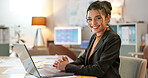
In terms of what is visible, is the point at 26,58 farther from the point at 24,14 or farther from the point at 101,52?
the point at 24,14

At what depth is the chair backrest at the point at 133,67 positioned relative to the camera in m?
1.78

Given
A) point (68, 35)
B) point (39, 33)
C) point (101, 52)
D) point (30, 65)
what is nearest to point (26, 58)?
point (30, 65)

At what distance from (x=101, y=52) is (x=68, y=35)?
4836mm

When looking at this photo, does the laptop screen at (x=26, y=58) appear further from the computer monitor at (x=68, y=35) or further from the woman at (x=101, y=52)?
the computer monitor at (x=68, y=35)

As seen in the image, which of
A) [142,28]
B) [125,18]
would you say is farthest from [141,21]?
[125,18]

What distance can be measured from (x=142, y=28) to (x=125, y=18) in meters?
0.67

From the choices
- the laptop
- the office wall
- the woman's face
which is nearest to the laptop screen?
the laptop

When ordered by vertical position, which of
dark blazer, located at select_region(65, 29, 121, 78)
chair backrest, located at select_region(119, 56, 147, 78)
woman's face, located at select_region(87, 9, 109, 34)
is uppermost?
woman's face, located at select_region(87, 9, 109, 34)

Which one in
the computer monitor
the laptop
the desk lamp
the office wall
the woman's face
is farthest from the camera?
the office wall

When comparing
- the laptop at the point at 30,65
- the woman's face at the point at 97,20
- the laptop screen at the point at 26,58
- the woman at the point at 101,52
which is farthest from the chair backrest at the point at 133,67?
the laptop screen at the point at 26,58

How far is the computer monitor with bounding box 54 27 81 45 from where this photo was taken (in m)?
6.23

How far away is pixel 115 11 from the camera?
5.23m

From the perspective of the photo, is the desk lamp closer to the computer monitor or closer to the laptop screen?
the computer monitor

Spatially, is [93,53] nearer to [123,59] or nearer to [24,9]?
[123,59]
